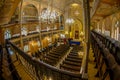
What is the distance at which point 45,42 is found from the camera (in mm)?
22781

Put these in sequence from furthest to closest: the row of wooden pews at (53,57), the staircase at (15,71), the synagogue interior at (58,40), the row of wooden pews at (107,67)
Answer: the row of wooden pews at (53,57), the staircase at (15,71), the synagogue interior at (58,40), the row of wooden pews at (107,67)

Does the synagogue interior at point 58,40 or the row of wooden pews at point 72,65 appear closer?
the synagogue interior at point 58,40

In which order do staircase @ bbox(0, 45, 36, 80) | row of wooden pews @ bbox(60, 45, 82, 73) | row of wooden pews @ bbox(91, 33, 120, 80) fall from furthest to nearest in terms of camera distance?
row of wooden pews @ bbox(60, 45, 82, 73)
staircase @ bbox(0, 45, 36, 80)
row of wooden pews @ bbox(91, 33, 120, 80)

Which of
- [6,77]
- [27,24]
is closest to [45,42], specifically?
[27,24]

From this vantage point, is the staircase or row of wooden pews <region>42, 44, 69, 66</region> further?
row of wooden pews <region>42, 44, 69, 66</region>

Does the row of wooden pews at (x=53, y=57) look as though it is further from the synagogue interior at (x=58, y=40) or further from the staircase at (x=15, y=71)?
the staircase at (x=15, y=71)

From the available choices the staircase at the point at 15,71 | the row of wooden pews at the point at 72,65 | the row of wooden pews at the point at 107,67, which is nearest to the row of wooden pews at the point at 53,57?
the row of wooden pews at the point at 72,65

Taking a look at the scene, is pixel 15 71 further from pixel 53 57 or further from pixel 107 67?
pixel 53 57

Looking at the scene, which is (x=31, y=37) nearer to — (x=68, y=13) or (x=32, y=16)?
(x=32, y=16)

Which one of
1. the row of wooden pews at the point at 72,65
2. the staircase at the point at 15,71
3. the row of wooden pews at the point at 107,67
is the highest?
the row of wooden pews at the point at 107,67

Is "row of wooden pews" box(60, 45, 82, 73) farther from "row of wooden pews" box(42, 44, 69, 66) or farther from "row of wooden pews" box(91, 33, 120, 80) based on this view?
"row of wooden pews" box(91, 33, 120, 80)

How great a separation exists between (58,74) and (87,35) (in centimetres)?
105

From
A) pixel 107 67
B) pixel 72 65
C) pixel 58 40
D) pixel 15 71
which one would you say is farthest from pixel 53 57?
pixel 58 40

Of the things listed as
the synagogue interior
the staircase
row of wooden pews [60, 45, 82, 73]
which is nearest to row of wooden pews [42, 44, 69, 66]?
the synagogue interior
